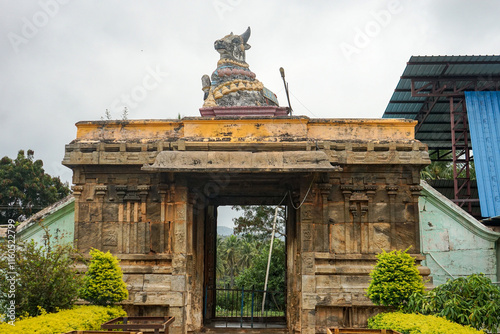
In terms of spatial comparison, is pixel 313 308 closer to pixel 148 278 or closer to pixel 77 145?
pixel 148 278

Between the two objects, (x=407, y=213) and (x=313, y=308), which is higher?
(x=407, y=213)

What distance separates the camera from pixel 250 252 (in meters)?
39.1

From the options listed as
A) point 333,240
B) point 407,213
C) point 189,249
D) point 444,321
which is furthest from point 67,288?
point 407,213

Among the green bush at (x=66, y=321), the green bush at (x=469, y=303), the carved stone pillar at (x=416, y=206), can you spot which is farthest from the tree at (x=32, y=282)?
the carved stone pillar at (x=416, y=206)

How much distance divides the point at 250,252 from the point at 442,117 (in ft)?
63.8

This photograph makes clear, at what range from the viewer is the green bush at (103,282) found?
365 inches

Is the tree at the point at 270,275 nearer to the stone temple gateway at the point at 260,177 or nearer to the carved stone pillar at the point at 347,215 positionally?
the stone temple gateway at the point at 260,177

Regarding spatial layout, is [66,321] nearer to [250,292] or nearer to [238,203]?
[238,203]

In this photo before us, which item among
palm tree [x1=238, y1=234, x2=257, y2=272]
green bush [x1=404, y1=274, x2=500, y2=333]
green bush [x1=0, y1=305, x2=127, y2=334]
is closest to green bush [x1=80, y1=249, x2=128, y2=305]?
green bush [x1=0, y1=305, x2=127, y2=334]

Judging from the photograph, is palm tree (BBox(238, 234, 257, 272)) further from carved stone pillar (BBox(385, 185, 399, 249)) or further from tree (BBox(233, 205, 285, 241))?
carved stone pillar (BBox(385, 185, 399, 249))

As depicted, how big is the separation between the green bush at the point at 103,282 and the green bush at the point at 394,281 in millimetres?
4889

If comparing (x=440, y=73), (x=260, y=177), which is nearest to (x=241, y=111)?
(x=260, y=177)

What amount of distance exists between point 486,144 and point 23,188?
23.1 m

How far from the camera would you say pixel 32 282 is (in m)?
8.27
